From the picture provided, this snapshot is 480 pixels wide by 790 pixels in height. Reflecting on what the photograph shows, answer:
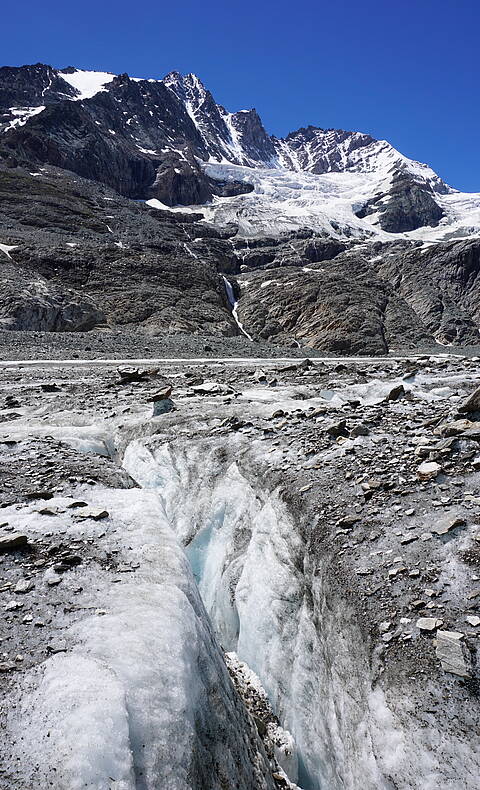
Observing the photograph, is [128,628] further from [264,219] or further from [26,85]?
[26,85]

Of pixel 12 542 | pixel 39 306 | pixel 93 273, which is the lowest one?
pixel 12 542

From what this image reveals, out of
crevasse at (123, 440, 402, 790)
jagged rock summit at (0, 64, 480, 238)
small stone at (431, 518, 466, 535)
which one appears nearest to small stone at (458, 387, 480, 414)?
small stone at (431, 518, 466, 535)

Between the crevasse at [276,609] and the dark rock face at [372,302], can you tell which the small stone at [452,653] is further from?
the dark rock face at [372,302]

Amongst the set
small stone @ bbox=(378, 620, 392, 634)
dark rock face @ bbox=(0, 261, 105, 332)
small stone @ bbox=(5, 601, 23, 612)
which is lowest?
small stone @ bbox=(378, 620, 392, 634)

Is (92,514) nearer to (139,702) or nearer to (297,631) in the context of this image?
(139,702)

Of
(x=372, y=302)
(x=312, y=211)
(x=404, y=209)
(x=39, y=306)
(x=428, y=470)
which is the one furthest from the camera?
(x=404, y=209)

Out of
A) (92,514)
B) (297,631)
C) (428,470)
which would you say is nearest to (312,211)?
(428,470)

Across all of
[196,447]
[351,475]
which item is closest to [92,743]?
[351,475]

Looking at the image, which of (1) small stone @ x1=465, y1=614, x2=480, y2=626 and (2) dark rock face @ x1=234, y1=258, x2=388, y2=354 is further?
(2) dark rock face @ x1=234, y1=258, x2=388, y2=354

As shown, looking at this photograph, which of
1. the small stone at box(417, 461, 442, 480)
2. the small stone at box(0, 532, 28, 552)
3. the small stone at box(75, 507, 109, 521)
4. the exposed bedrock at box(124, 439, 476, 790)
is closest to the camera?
the exposed bedrock at box(124, 439, 476, 790)

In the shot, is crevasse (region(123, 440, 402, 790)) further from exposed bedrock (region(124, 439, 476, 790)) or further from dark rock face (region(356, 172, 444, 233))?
dark rock face (region(356, 172, 444, 233))

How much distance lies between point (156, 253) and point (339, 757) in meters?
59.7

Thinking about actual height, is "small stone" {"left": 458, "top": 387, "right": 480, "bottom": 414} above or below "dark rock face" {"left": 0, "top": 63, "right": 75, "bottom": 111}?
below

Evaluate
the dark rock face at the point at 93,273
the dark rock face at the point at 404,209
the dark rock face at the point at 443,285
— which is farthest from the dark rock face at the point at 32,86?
the dark rock face at the point at 443,285
